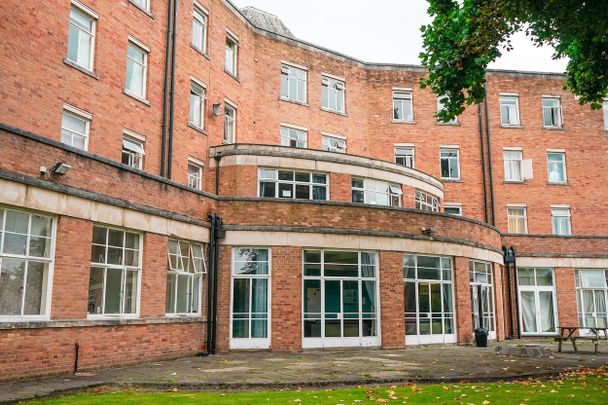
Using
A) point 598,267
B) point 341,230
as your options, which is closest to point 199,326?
point 341,230

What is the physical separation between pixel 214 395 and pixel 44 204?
5.39 m

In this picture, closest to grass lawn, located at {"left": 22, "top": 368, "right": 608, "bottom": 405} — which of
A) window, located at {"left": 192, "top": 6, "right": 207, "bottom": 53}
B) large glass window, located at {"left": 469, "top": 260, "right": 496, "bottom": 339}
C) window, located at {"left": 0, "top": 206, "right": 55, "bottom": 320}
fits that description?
window, located at {"left": 0, "top": 206, "right": 55, "bottom": 320}

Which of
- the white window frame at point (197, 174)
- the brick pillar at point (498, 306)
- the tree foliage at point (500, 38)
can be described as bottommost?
the brick pillar at point (498, 306)

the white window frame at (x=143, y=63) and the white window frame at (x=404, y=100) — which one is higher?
the white window frame at (x=404, y=100)

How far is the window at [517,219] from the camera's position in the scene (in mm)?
31812

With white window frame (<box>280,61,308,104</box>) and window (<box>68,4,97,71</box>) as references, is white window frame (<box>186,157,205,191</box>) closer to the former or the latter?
window (<box>68,4,97,71</box>)

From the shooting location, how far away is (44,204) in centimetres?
1212

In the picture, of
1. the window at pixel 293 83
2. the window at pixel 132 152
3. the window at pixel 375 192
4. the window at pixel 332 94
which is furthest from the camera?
the window at pixel 332 94

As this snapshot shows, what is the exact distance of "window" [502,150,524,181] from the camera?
32.4 m

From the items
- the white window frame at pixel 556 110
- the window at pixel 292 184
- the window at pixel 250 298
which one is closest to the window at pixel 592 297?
the white window frame at pixel 556 110

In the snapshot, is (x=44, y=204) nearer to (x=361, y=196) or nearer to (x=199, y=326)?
(x=199, y=326)

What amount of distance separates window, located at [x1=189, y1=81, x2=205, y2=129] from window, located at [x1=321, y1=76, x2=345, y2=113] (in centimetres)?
805

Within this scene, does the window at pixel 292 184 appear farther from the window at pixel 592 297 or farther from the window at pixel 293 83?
the window at pixel 592 297

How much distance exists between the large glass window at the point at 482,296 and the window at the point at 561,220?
32.0 ft
